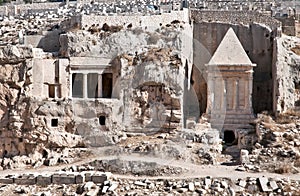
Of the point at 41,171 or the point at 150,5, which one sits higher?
the point at 150,5

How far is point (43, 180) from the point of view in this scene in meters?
24.8

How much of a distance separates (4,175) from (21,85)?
4871mm

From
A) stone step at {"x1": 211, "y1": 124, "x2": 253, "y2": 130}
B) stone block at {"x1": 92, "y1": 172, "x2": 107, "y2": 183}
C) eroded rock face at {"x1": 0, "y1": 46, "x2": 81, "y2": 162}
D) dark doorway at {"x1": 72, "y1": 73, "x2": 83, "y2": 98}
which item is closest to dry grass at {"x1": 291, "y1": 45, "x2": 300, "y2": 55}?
stone step at {"x1": 211, "y1": 124, "x2": 253, "y2": 130}

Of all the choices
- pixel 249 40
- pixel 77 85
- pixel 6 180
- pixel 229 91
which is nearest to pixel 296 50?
pixel 249 40

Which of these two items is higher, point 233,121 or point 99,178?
point 233,121

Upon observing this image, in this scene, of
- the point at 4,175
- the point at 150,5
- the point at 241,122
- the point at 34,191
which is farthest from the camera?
the point at 150,5

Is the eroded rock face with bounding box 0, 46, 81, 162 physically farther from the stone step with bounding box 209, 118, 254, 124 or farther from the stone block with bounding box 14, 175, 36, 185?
the stone step with bounding box 209, 118, 254, 124

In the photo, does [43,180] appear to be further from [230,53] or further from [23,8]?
[23,8]

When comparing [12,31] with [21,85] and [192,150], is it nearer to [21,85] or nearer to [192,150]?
[21,85]

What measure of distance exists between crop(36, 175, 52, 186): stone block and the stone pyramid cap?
31.3 ft

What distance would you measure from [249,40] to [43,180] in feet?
44.5

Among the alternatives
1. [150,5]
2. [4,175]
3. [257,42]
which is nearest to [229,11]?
[257,42]

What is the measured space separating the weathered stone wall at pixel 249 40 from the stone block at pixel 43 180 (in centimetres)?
1006

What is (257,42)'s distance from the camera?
3225 centimetres
